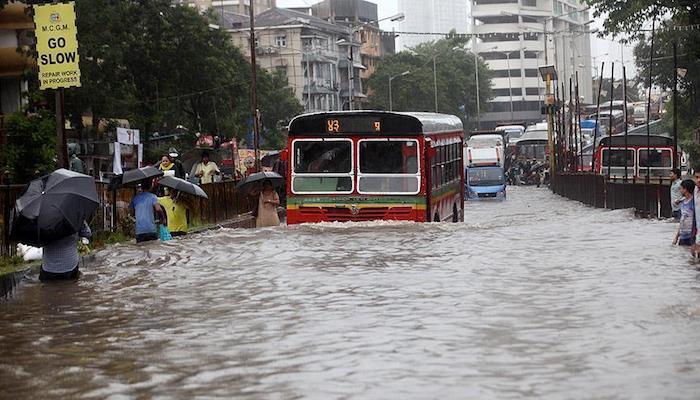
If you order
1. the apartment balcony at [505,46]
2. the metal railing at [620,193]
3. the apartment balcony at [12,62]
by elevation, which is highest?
the apartment balcony at [505,46]

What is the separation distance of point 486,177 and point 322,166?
4317 centimetres

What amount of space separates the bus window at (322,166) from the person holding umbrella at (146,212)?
13.5 feet

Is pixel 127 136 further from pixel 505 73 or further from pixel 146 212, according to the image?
pixel 505 73

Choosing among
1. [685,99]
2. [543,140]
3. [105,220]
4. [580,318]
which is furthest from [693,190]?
[543,140]

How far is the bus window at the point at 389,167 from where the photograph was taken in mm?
24812

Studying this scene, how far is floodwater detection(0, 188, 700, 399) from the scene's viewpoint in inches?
383


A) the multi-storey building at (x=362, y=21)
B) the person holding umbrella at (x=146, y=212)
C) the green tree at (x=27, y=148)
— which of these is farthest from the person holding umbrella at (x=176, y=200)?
the multi-storey building at (x=362, y=21)

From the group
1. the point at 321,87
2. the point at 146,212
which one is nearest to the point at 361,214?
the point at 146,212

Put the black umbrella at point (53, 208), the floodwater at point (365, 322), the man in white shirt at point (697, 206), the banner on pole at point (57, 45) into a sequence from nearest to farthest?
the floodwater at point (365, 322) → the black umbrella at point (53, 208) → the man in white shirt at point (697, 206) → the banner on pole at point (57, 45)

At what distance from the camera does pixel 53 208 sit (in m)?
16.8

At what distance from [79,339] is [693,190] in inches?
395

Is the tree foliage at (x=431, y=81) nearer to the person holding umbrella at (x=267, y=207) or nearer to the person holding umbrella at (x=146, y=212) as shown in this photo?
the person holding umbrella at (x=267, y=207)

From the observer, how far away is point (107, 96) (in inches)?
1837

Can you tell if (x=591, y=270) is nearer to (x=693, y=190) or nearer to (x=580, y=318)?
(x=693, y=190)
